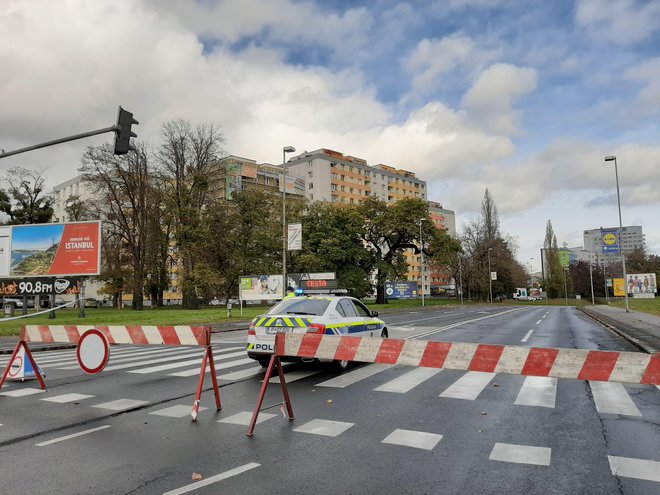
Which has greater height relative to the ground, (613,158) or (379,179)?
(379,179)

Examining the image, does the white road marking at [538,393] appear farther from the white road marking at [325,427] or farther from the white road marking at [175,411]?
the white road marking at [175,411]

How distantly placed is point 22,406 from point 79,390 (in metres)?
1.12

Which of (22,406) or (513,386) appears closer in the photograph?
(22,406)

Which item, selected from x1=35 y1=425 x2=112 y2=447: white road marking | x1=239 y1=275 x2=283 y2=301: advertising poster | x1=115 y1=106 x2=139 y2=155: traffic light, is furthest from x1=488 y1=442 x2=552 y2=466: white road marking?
x1=239 y1=275 x2=283 y2=301: advertising poster

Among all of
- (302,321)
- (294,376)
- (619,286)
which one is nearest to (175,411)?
(294,376)

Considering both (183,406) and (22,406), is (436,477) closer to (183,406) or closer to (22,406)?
(183,406)

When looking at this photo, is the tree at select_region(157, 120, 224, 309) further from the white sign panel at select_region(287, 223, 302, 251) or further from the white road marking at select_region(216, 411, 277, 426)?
the white road marking at select_region(216, 411, 277, 426)

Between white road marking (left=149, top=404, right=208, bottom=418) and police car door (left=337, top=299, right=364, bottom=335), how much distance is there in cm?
361

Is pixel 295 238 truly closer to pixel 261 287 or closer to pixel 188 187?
pixel 261 287

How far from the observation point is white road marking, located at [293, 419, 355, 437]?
5504mm

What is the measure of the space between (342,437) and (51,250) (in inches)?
1159

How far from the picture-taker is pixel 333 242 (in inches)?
2042

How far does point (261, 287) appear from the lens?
31844 mm

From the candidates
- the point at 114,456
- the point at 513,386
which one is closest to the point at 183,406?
the point at 114,456
